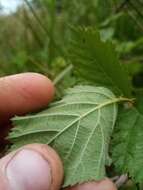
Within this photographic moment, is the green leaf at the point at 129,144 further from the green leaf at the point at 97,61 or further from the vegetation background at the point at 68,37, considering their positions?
the vegetation background at the point at 68,37

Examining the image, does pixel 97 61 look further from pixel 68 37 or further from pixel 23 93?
pixel 68 37

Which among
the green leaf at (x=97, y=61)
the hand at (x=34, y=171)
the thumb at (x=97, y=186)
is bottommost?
the thumb at (x=97, y=186)

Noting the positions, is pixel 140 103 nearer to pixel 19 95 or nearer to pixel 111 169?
pixel 111 169

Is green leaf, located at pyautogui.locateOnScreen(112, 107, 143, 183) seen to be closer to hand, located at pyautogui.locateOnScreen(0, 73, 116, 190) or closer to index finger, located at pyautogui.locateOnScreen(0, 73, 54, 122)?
hand, located at pyautogui.locateOnScreen(0, 73, 116, 190)

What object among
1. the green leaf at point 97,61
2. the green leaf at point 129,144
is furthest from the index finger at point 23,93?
the green leaf at point 129,144

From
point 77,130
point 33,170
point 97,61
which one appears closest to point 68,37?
point 97,61

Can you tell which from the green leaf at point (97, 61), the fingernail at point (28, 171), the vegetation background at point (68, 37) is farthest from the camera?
the vegetation background at point (68, 37)

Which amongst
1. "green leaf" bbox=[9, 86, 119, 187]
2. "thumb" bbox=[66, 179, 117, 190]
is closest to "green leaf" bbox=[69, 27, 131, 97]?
"green leaf" bbox=[9, 86, 119, 187]
